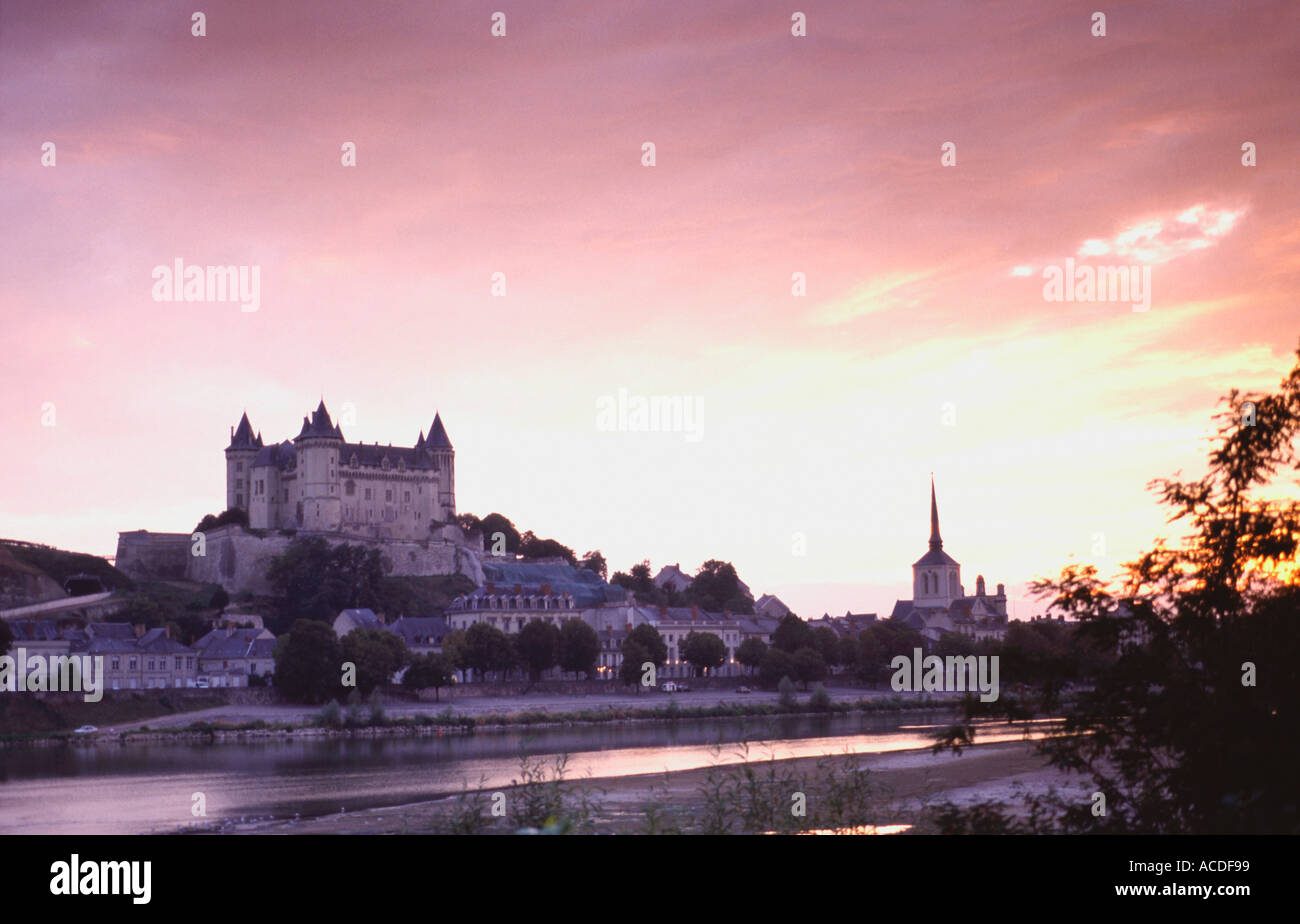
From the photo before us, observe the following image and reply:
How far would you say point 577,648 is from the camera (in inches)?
2874

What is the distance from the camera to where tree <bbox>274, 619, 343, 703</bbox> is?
196 feet

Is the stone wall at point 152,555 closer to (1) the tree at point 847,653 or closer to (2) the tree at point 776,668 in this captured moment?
(2) the tree at point 776,668

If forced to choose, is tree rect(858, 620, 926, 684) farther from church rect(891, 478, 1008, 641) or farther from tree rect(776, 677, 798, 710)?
church rect(891, 478, 1008, 641)

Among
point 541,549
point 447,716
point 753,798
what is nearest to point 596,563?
point 541,549

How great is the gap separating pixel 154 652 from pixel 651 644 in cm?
2635

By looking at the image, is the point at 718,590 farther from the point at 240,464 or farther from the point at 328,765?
the point at 328,765

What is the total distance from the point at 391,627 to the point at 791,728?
33.5 metres

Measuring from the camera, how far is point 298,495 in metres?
102

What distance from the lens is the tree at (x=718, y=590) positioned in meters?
111

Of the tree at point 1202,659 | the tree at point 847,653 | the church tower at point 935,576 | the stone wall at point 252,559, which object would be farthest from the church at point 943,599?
the tree at point 1202,659

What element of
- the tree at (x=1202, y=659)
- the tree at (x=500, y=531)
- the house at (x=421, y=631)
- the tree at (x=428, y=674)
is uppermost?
the tree at (x=500, y=531)

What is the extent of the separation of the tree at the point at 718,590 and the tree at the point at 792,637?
2184cm

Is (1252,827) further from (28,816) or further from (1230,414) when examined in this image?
(28,816)
